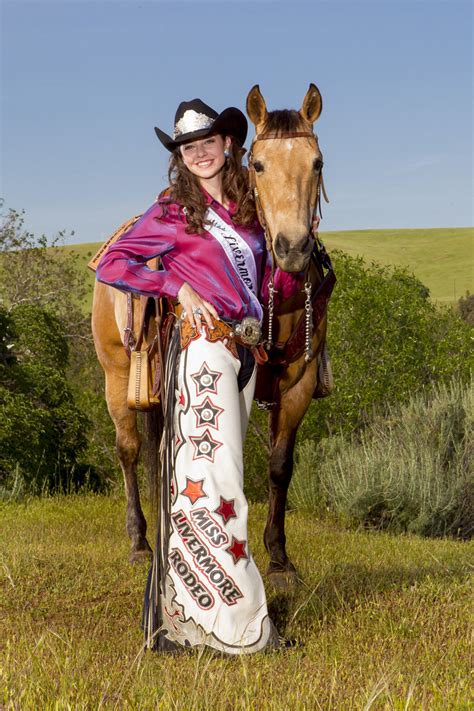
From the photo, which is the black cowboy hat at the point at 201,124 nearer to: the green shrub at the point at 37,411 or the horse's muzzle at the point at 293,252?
the horse's muzzle at the point at 293,252

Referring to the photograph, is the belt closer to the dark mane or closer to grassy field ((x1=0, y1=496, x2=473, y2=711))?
the dark mane

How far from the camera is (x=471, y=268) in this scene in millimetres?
68875

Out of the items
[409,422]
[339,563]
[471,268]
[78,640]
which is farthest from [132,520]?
[471,268]

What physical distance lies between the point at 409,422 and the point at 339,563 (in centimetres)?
425

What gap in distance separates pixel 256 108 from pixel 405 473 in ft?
18.1

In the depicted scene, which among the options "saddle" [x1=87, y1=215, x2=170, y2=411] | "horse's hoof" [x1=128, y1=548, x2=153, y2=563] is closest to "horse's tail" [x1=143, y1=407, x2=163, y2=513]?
"horse's hoof" [x1=128, y1=548, x2=153, y2=563]

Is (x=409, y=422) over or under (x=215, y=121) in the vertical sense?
under

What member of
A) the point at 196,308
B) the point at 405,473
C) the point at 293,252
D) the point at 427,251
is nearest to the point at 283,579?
the point at 196,308

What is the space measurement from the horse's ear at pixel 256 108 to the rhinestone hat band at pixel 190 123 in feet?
0.69

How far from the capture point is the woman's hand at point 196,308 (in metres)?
3.78

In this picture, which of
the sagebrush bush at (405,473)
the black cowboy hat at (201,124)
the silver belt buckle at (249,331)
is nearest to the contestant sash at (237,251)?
the silver belt buckle at (249,331)

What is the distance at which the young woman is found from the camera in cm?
367

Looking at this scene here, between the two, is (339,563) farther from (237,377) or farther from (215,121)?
(215,121)

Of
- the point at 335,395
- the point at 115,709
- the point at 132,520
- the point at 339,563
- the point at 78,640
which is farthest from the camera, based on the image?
the point at 335,395
